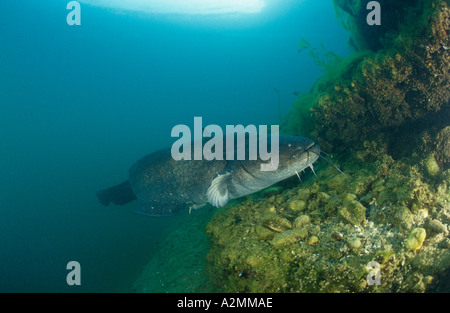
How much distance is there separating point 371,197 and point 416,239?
98 cm

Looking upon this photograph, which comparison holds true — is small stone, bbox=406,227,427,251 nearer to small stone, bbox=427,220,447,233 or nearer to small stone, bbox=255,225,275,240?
small stone, bbox=427,220,447,233

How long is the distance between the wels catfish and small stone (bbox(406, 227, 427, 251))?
5.64 feet

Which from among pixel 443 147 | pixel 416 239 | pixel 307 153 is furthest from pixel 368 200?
pixel 443 147

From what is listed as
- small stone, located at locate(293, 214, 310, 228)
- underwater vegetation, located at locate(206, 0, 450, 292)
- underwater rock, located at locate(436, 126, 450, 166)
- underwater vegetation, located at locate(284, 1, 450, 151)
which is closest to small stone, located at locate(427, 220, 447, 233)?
underwater vegetation, located at locate(206, 0, 450, 292)

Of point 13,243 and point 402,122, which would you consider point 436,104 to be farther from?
point 13,243

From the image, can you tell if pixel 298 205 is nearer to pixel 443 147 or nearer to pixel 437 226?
pixel 437 226

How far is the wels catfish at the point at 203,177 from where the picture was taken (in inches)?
152

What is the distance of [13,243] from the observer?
16.8 meters

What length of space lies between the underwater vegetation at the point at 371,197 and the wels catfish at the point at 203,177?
15.3 inches

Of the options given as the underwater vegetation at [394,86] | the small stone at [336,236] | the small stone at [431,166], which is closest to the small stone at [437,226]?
the small stone at [336,236]
